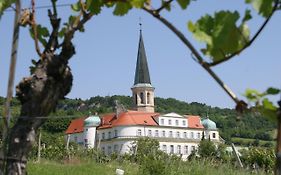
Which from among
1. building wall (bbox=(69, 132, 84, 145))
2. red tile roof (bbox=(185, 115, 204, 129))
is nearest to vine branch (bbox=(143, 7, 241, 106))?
red tile roof (bbox=(185, 115, 204, 129))

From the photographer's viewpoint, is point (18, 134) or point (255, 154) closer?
point (18, 134)

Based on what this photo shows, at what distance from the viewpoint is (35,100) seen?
1789 mm

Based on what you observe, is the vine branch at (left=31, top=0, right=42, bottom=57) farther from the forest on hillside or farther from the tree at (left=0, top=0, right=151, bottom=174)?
the forest on hillside

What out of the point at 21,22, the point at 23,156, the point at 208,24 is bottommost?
the point at 23,156

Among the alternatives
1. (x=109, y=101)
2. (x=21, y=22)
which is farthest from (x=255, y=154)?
(x=109, y=101)

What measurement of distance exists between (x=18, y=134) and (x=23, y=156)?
0.08 metres

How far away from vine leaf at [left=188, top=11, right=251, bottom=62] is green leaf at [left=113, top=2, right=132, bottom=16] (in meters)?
0.48

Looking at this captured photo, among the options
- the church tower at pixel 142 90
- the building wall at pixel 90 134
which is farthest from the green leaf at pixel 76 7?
the church tower at pixel 142 90

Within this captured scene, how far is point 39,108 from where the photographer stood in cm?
178

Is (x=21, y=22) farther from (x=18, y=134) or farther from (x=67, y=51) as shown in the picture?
(x=18, y=134)

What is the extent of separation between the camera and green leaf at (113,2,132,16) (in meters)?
1.68

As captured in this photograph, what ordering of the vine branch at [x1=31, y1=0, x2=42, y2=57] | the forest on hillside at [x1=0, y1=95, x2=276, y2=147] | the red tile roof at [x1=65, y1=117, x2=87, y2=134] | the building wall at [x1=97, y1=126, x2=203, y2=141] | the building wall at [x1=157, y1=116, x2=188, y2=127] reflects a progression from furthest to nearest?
1. the forest on hillside at [x1=0, y1=95, x2=276, y2=147]
2. the red tile roof at [x1=65, y1=117, x2=87, y2=134]
3. the building wall at [x1=157, y1=116, x2=188, y2=127]
4. the building wall at [x1=97, y1=126, x2=203, y2=141]
5. the vine branch at [x1=31, y1=0, x2=42, y2=57]

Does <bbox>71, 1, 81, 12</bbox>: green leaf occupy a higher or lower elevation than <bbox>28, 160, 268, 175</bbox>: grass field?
higher

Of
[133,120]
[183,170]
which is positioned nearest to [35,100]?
[183,170]
